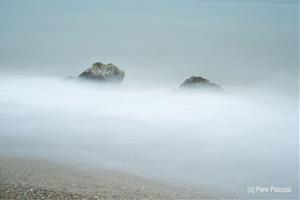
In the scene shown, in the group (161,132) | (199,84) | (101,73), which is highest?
(101,73)

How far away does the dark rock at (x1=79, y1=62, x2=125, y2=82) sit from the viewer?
89.5ft

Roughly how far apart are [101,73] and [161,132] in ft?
28.1

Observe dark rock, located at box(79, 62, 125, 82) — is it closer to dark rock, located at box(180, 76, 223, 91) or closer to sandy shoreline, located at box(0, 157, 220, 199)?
dark rock, located at box(180, 76, 223, 91)

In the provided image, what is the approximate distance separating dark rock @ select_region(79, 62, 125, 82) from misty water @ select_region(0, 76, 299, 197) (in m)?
0.61

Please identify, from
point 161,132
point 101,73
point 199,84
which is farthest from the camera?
point 101,73

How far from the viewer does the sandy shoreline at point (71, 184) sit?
37.8ft

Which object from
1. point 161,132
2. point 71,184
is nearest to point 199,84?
point 161,132

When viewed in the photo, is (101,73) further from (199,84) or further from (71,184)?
(71,184)

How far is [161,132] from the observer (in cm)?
1988

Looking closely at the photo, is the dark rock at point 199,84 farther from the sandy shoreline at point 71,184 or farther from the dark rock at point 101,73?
the sandy shoreline at point 71,184

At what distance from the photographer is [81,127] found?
20109mm

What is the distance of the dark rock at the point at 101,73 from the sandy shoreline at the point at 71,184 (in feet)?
41.9

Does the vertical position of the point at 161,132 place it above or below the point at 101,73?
below

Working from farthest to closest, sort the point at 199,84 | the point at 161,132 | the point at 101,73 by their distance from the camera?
the point at 101,73 → the point at 199,84 → the point at 161,132
